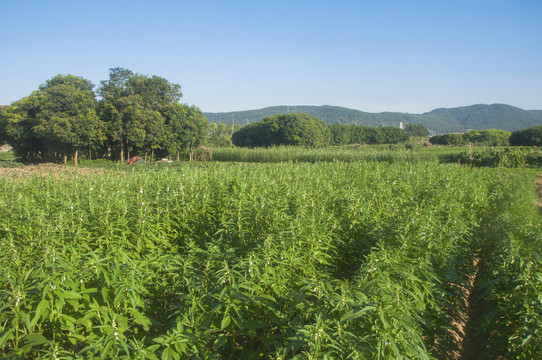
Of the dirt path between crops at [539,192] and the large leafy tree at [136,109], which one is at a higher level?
the large leafy tree at [136,109]

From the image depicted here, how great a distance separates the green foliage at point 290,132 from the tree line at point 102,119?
32132 millimetres

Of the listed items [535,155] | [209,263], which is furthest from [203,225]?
[535,155]

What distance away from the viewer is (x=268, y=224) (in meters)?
4.80

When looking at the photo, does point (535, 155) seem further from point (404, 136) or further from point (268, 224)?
point (404, 136)

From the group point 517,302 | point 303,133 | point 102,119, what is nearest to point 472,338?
point 517,302

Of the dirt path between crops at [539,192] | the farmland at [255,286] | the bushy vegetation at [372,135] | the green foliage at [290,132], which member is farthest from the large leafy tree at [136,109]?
the bushy vegetation at [372,135]

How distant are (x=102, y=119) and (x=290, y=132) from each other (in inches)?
1629

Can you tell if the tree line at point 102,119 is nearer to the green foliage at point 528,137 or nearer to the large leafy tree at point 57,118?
the large leafy tree at point 57,118

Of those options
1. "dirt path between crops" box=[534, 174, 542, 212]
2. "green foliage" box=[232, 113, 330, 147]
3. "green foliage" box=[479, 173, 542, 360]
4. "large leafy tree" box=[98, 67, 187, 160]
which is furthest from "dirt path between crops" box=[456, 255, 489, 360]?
"green foliage" box=[232, 113, 330, 147]

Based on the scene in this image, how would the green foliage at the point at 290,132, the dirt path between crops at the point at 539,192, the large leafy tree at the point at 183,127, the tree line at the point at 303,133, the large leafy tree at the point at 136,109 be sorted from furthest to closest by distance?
the tree line at the point at 303,133
the green foliage at the point at 290,132
the large leafy tree at the point at 183,127
the large leafy tree at the point at 136,109
the dirt path between crops at the point at 539,192

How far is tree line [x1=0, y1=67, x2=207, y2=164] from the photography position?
27.2 metres

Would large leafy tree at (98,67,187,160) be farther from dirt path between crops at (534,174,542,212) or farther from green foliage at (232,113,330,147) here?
green foliage at (232,113,330,147)

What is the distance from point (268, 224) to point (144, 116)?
94.1ft

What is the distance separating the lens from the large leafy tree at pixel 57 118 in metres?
26.4
